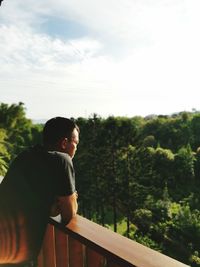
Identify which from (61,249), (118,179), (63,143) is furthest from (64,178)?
(118,179)

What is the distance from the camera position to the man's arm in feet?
6.52

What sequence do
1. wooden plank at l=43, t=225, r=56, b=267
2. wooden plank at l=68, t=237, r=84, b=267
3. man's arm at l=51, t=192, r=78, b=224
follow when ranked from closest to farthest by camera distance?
1. wooden plank at l=68, t=237, r=84, b=267
2. man's arm at l=51, t=192, r=78, b=224
3. wooden plank at l=43, t=225, r=56, b=267

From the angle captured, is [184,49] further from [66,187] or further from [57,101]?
[57,101]

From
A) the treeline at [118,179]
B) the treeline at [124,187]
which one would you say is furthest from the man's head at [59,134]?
the treeline at [118,179]

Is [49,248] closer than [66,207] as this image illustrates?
No

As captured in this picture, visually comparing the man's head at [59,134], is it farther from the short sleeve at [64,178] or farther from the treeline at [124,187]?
the treeline at [124,187]

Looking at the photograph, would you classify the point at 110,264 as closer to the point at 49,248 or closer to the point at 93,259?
the point at 93,259

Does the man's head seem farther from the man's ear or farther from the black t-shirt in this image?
the black t-shirt

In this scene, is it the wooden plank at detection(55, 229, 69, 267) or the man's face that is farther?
the man's face

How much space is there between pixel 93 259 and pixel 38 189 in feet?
1.86

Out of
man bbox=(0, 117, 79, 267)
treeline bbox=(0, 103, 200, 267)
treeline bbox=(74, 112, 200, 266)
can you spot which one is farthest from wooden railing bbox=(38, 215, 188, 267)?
treeline bbox=(0, 103, 200, 267)

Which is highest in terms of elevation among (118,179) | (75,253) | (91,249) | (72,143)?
(72,143)

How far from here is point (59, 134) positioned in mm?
2266

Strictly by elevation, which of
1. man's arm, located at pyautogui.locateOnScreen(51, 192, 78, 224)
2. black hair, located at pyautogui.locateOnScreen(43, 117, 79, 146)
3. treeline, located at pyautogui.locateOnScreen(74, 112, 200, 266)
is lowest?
treeline, located at pyautogui.locateOnScreen(74, 112, 200, 266)
